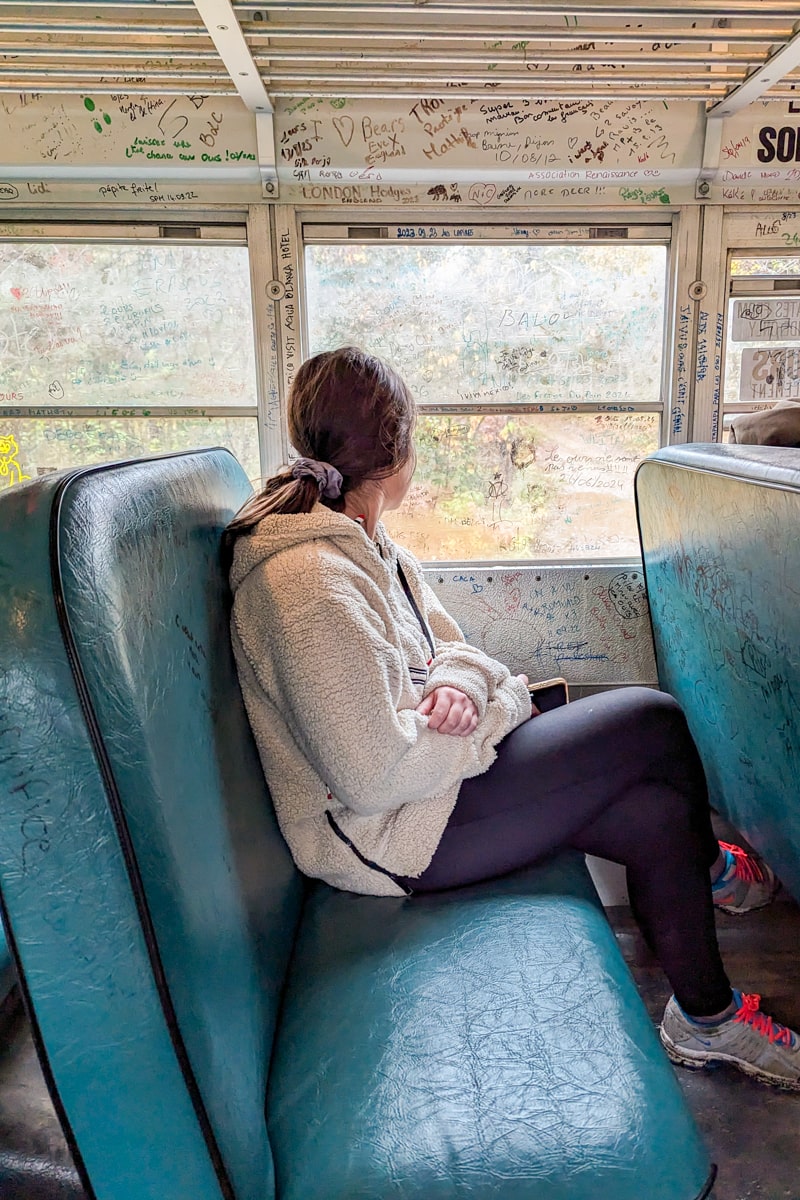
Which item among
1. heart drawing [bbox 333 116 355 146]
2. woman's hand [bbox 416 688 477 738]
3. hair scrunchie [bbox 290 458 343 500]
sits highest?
heart drawing [bbox 333 116 355 146]

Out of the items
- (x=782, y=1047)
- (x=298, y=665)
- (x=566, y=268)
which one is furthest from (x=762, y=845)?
(x=566, y=268)

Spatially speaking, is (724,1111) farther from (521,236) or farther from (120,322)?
(120,322)

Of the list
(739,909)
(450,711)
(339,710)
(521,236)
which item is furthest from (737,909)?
(521,236)

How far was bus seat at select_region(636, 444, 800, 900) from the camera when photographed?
135 centimetres

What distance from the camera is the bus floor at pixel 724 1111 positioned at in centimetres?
122

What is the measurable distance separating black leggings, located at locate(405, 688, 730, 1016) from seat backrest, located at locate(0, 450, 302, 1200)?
543 millimetres

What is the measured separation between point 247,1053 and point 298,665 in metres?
0.44

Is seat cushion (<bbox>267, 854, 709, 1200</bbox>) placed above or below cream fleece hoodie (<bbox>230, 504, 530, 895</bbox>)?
below

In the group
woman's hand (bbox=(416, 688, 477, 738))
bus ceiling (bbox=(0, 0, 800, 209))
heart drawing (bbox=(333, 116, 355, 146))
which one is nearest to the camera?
woman's hand (bbox=(416, 688, 477, 738))

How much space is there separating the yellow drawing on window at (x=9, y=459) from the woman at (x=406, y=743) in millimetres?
1393

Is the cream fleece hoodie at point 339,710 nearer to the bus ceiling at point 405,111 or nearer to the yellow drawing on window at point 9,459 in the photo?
the bus ceiling at point 405,111

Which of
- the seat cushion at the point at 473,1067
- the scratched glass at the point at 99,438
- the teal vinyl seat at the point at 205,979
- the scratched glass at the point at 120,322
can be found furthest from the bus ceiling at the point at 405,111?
A: the seat cushion at the point at 473,1067

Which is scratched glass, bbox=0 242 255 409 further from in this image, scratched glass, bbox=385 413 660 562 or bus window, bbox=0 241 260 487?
scratched glass, bbox=385 413 660 562

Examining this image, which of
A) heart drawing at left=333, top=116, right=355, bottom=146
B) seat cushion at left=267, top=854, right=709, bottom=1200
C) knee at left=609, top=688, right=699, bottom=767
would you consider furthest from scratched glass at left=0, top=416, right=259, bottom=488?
seat cushion at left=267, top=854, right=709, bottom=1200
